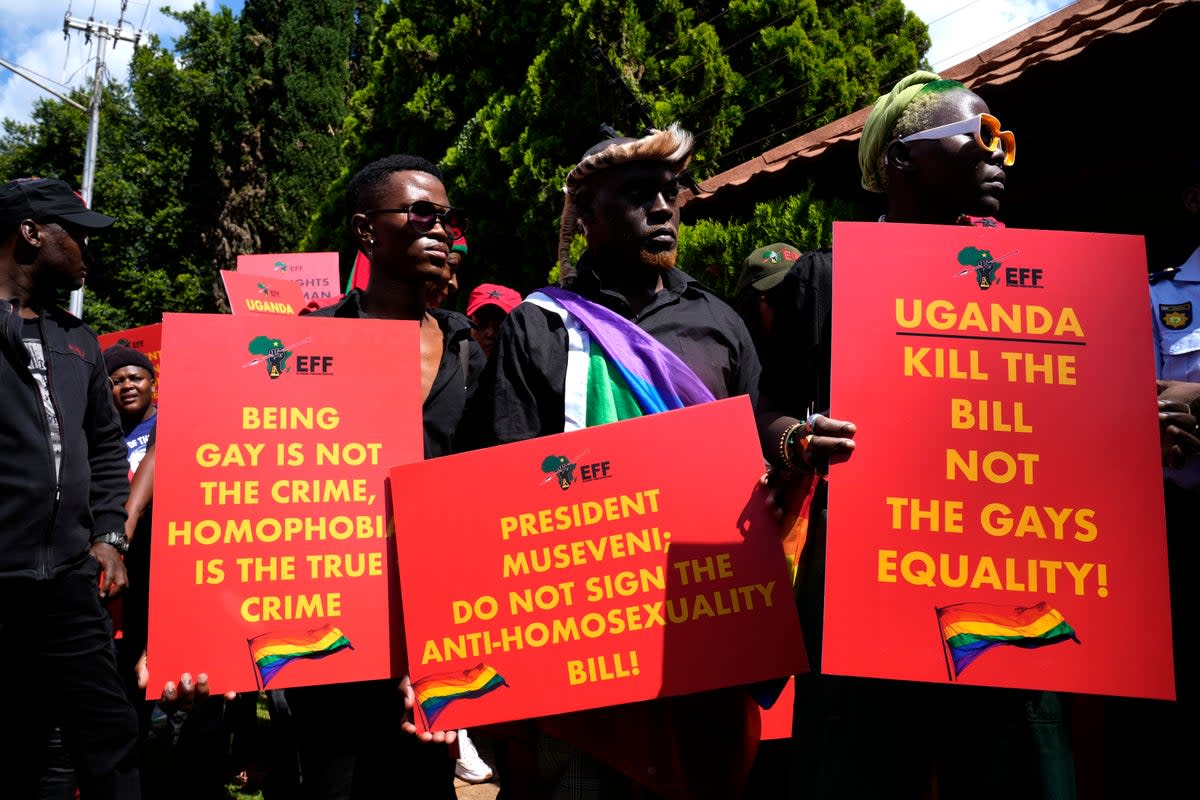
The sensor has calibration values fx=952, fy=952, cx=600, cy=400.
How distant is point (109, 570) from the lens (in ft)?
9.44

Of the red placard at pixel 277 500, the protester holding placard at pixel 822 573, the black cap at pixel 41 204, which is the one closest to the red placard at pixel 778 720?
the protester holding placard at pixel 822 573

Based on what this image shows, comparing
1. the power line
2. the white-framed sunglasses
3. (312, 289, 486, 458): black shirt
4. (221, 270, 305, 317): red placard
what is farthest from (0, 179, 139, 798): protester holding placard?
the power line

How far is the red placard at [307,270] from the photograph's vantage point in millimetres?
6242

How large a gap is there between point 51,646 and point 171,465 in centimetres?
112

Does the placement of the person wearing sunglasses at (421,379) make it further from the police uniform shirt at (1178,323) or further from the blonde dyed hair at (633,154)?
the police uniform shirt at (1178,323)

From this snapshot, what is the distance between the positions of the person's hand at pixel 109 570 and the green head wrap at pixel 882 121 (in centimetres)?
243

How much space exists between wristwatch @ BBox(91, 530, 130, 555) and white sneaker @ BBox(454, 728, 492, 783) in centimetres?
211

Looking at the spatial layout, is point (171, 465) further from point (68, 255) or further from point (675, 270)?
point (68, 255)

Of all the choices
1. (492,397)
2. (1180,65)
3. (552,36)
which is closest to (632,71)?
(552,36)

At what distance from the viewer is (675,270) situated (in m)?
2.43

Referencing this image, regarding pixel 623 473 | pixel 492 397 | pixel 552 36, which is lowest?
pixel 623 473

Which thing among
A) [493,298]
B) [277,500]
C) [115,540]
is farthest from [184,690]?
[493,298]

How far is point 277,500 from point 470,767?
300cm

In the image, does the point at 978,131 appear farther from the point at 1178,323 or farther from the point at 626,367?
the point at 1178,323
